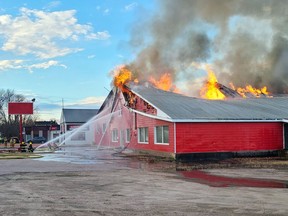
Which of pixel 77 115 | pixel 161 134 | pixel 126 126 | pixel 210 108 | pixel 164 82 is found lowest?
pixel 161 134

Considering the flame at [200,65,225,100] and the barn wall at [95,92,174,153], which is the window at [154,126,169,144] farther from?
the flame at [200,65,225,100]

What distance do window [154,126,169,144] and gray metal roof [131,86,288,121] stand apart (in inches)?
54.8

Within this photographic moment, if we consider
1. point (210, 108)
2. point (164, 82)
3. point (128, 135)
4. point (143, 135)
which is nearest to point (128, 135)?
point (128, 135)

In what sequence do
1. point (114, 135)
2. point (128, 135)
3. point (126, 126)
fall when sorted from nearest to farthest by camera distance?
point (128, 135) < point (126, 126) < point (114, 135)

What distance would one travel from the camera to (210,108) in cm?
2473

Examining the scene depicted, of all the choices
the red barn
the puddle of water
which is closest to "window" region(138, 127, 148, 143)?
the red barn

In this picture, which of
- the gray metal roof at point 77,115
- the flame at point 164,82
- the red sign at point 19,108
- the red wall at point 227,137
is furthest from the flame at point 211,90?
the gray metal roof at point 77,115

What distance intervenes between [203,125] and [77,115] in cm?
3869

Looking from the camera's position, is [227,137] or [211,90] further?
[211,90]

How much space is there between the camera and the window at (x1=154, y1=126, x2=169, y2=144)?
2347 cm

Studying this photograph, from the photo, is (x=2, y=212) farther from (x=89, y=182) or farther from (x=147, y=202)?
(x=89, y=182)

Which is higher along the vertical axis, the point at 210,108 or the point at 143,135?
the point at 210,108

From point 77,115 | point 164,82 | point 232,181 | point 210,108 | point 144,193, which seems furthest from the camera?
point 77,115

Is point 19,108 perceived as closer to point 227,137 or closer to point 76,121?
point 76,121
